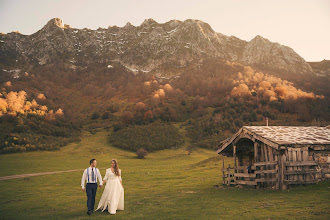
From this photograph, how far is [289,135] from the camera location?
939 inches

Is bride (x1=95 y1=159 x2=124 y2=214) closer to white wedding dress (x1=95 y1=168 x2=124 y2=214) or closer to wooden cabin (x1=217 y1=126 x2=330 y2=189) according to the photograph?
white wedding dress (x1=95 y1=168 x2=124 y2=214)

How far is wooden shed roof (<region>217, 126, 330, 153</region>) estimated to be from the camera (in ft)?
72.1

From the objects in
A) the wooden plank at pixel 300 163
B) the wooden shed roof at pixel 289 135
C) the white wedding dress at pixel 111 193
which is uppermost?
the wooden shed roof at pixel 289 135

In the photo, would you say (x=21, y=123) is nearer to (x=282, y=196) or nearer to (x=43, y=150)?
(x=43, y=150)

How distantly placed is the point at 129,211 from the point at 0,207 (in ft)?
36.6

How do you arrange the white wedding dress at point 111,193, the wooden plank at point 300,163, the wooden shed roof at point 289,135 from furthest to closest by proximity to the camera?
1. the wooden shed roof at point 289,135
2. the wooden plank at point 300,163
3. the white wedding dress at point 111,193

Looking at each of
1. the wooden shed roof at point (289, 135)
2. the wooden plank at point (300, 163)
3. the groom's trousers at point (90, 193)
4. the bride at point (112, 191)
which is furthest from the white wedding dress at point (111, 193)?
the wooden plank at point (300, 163)

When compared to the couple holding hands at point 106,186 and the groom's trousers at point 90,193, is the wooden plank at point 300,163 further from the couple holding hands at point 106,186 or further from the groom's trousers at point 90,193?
the groom's trousers at point 90,193

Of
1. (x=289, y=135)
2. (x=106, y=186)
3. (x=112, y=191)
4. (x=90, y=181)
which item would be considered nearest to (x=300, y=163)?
(x=289, y=135)

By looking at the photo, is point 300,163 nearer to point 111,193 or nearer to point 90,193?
point 111,193

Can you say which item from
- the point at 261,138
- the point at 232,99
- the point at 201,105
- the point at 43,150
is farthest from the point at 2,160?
the point at 232,99

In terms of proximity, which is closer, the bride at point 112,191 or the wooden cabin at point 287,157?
the bride at point 112,191

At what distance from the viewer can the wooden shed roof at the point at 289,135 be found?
2197cm

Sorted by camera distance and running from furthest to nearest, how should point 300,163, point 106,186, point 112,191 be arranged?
point 300,163, point 106,186, point 112,191
